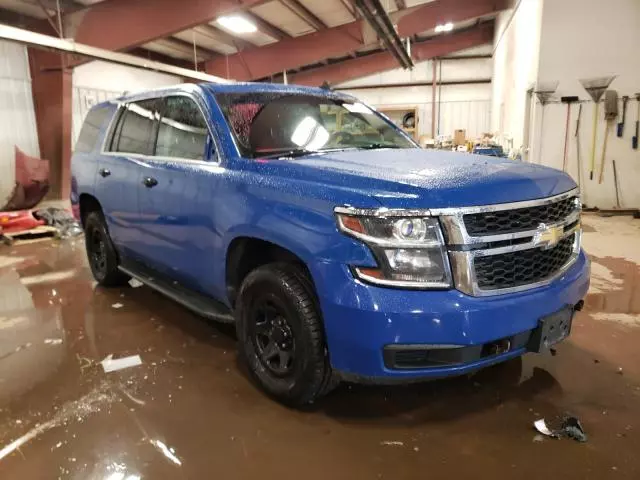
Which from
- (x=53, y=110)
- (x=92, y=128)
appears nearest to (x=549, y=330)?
(x=92, y=128)

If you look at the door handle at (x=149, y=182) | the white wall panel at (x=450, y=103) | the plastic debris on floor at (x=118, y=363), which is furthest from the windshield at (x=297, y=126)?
the white wall panel at (x=450, y=103)

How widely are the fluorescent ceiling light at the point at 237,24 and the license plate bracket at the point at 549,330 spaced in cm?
965

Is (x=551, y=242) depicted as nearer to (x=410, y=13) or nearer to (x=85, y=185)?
(x=85, y=185)

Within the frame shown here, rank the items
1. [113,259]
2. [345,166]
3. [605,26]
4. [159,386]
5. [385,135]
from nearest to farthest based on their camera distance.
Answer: [345,166] → [159,386] → [385,135] → [113,259] → [605,26]

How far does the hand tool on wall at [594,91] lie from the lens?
7.95 m

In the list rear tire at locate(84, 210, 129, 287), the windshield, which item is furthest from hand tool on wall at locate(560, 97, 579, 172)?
rear tire at locate(84, 210, 129, 287)

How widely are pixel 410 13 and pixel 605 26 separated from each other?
5222mm

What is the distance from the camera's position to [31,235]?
23.8ft

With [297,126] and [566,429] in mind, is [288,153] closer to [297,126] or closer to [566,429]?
[297,126]

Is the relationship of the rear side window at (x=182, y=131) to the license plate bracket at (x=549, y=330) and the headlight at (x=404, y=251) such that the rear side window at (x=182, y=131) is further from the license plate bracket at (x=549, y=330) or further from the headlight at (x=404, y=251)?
the license plate bracket at (x=549, y=330)

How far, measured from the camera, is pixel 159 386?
2754 mm

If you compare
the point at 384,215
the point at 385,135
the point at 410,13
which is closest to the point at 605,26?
the point at 410,13

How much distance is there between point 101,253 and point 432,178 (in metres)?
3.58

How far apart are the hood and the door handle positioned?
1.19 meters
